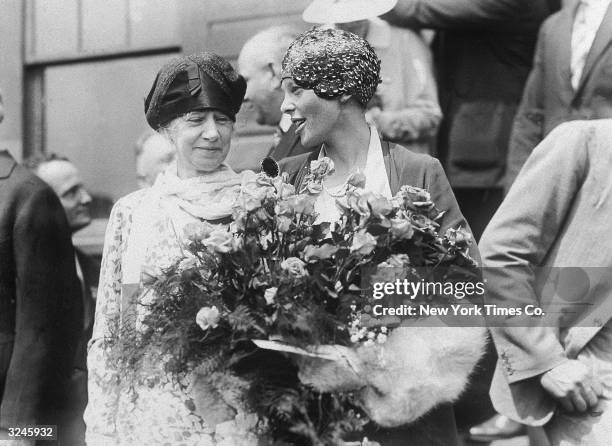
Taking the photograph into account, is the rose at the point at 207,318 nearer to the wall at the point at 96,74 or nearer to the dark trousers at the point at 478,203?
the dark trousers at the point at 478,203

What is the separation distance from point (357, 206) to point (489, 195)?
226 centimetres

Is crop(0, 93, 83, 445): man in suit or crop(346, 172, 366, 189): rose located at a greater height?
crop(346, 172, 366, 189): rose

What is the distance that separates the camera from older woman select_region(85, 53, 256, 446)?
291 cm

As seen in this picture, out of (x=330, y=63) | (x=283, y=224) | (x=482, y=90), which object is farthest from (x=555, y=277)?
(x=482, y=90)

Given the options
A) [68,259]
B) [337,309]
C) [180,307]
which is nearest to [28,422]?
[68,259]

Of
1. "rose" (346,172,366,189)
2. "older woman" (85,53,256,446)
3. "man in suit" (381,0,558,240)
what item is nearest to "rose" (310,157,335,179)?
"rose" (346,172,366,189)

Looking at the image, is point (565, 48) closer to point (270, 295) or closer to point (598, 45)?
point (598, 45)

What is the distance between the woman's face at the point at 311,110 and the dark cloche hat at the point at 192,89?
0.28 meters

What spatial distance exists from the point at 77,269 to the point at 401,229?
2.68 meters

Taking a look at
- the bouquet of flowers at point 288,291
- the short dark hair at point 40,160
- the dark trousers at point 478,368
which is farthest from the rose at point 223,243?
the short dark hair at point 40,160

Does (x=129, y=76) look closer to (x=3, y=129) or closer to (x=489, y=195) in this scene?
(x=3, y=129)

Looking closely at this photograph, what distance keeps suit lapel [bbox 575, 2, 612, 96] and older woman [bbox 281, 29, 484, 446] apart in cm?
135

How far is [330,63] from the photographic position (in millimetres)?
2850

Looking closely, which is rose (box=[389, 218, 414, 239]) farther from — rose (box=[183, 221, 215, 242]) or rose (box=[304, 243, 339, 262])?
rose (box=[183, 221, 215, 242])
